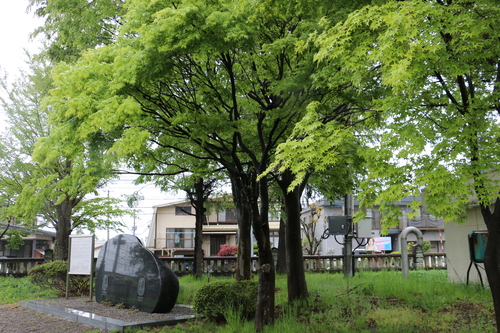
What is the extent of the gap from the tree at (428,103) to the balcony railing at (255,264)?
14.8 metres

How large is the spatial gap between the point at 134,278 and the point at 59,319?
1869 millimetres

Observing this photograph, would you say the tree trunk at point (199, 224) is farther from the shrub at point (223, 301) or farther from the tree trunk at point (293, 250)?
the shrub at point (223, 301)

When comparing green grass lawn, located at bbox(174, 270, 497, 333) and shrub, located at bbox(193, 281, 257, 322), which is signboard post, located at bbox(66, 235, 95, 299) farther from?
shrub, located at bbox(193, 281, 257, 322)

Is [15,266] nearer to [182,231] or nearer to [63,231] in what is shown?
[63,231]


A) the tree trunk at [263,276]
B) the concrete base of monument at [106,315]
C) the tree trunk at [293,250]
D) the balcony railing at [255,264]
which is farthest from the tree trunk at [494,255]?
the balcony railing at [255,264]

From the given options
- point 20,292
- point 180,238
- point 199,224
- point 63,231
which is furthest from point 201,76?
point 180,238

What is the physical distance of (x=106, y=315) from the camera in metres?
9.52

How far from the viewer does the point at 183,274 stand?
20297 mm

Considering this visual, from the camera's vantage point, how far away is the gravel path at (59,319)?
353 inches

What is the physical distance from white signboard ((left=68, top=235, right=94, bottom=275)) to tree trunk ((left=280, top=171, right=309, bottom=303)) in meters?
5.81

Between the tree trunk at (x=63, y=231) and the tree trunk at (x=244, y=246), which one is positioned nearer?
the tree trunk at (x=244, y=246)

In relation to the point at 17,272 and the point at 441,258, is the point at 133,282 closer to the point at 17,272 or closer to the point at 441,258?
the point at 17,272

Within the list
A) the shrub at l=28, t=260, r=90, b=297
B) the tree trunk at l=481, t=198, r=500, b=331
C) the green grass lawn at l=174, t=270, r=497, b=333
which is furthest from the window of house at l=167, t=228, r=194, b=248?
the tree trunk at l=481, t=198, r=500, b=331

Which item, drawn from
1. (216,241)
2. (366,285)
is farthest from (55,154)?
(216,241)
